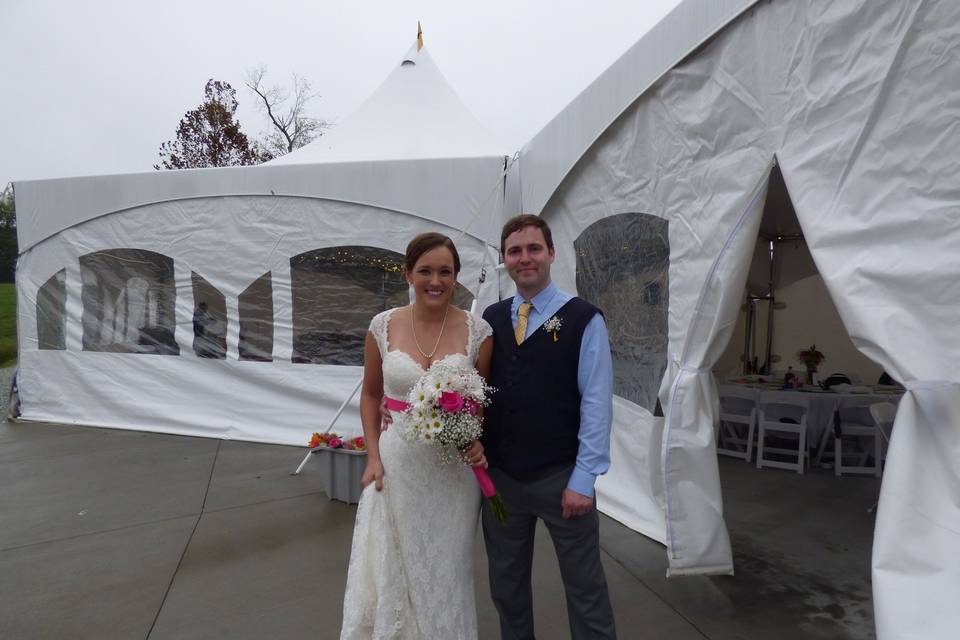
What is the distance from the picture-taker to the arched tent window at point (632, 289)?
343cm

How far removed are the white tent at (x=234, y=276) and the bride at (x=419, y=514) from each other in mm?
3325

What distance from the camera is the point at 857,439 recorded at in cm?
548

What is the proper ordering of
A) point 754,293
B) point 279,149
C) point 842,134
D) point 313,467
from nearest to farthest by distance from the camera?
point 842,134 < point 313,467 < point 754,293 < point 279,149

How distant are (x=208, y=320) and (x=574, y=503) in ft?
18.5

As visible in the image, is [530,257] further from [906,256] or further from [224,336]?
[224,336]

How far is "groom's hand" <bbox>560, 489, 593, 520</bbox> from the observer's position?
6.03ft

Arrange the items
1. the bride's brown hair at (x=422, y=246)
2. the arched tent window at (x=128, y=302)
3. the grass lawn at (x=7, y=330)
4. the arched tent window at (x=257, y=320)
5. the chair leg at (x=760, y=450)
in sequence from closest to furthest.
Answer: the bride's brown hair at (x=422, y=246), the chair leg at (x=760, y=450), the arched tent window at (x=257, y=320), the arched tent window at (x=128, y=302), the grass lawn at (x=7, y=330)

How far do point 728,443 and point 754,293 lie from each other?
2.85m

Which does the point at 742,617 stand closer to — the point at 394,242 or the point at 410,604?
the point at 410,604

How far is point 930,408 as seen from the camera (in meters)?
1.65

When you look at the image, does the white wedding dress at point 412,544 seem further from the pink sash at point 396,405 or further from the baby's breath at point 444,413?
the baby's breath at point 444,413

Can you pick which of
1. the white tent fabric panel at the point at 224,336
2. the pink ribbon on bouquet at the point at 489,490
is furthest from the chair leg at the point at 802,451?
the pink ribbon on bouquet at the point at 489,490

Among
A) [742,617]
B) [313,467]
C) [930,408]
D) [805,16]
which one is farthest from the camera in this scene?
[313,467]

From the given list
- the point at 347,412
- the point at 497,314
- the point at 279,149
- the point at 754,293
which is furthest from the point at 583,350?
the point at 279,149
